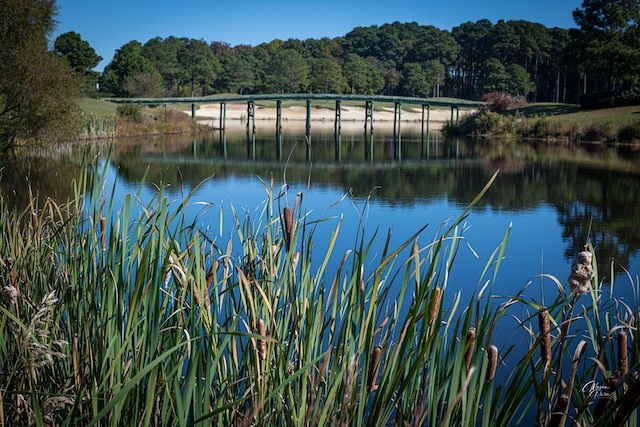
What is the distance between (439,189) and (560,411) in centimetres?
1613

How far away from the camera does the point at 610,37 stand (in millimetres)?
39562

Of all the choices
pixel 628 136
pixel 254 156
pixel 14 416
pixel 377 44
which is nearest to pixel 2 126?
pixel 254 156

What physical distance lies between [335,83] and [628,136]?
60906mm

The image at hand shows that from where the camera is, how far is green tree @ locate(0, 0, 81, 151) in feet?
66.1

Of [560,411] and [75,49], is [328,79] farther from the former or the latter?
[560,411]

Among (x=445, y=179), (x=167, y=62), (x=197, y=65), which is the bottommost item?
(x=445, y=179)

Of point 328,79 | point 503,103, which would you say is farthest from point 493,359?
point 328,79

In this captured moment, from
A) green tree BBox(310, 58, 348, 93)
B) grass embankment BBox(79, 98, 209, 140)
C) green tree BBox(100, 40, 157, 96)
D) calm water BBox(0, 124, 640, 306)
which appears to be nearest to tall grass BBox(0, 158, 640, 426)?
calm water BBox(0, 124, 640, 306)

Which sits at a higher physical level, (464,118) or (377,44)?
(377,44)

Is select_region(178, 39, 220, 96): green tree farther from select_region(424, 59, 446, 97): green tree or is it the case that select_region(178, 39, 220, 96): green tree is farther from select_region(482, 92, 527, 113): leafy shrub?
select_region(482, 92, 527, 113): leafy shrub

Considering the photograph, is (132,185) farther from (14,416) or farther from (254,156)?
(14,416)

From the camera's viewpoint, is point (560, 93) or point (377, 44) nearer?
point (560, 93)

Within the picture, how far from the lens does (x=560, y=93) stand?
73812mm

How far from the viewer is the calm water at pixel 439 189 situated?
31.3 feet
